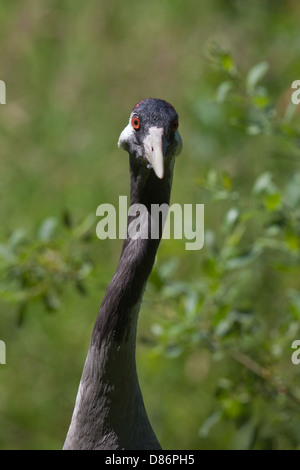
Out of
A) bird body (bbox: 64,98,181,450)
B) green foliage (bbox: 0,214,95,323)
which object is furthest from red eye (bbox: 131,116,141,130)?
green foliage (bbox: 0,214,95,323)

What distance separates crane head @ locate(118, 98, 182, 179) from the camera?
5.61 feet

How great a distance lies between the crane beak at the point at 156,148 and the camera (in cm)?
167

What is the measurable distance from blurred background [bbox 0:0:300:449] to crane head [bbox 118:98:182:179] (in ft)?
1.52

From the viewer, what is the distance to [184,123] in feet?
14.6

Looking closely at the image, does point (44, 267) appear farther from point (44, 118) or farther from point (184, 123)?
point (44, 118)

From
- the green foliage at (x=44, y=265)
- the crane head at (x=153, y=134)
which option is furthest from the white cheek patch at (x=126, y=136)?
the green foliage at (x=44, y=265)

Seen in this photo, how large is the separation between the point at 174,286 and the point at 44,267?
1.34ft

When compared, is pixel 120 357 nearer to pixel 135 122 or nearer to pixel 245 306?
pixel 135 122

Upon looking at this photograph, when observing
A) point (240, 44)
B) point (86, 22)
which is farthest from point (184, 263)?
point (86, 22)

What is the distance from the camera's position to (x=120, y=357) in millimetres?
1825

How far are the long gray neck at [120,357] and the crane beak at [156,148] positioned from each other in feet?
0.29

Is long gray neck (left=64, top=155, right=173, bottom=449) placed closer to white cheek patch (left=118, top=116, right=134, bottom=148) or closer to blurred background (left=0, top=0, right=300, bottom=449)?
white cheek patch (left=118, top=116, right=134, bottom=148)

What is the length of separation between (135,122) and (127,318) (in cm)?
44

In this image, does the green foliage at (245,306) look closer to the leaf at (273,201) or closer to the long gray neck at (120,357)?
the leaf at (273,201)
